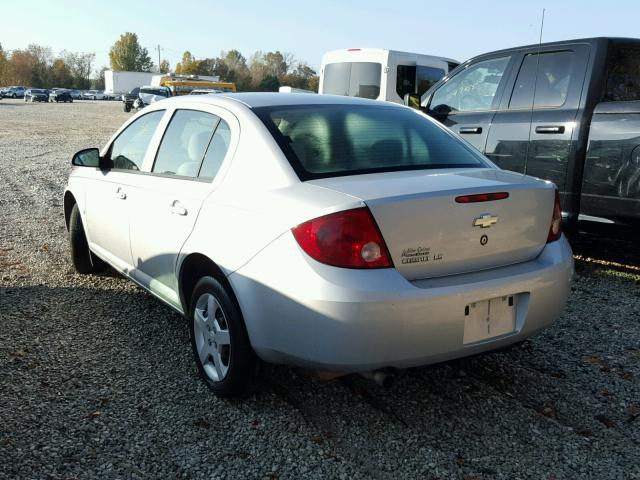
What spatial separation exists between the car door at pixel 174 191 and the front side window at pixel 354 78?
9690 millimetres

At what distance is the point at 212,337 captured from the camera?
332cm

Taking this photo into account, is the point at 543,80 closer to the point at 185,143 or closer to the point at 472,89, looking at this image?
the point at 472,89

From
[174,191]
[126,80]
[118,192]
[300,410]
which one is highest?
[126,80]

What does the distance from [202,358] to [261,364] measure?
459 mm

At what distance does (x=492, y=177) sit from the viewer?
10.5 ft

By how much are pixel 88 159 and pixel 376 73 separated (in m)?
9.42

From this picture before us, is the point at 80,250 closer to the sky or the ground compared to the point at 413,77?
closer to the ground

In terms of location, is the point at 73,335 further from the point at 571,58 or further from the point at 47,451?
the point at 571,58

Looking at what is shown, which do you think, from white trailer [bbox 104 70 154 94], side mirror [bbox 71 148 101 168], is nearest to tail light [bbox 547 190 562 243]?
side mirror [bbox 71 148 101 168]

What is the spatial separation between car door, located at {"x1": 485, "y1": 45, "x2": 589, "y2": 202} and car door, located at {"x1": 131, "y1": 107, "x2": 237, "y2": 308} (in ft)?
10.6

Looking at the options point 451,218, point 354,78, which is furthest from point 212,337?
point 354,78

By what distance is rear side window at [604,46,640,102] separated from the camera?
548 centimetres

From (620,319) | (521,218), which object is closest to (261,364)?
(521,218)

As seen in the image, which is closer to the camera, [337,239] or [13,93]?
[337,239]
